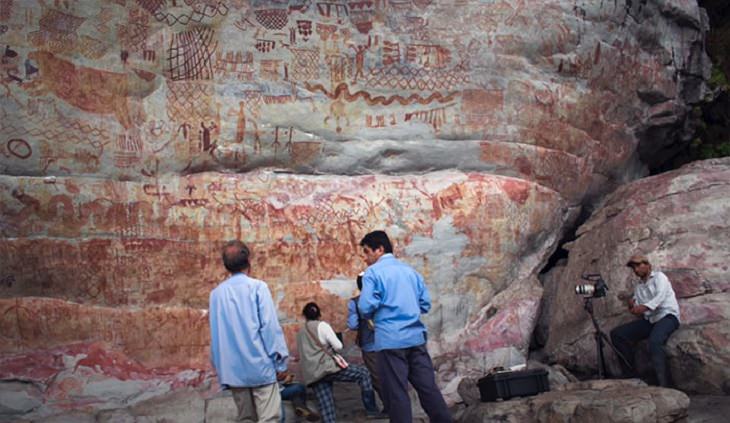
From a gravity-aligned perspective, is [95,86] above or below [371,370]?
above

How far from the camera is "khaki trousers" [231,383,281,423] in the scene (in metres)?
5.35

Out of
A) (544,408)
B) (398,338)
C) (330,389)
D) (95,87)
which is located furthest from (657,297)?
(95,87)

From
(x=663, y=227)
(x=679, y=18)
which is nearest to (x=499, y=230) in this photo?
(x=663, y=227)

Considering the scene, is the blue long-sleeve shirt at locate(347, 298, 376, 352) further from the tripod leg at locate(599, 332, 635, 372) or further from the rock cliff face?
the tripod leg at locate(599, 332, 635, 372)

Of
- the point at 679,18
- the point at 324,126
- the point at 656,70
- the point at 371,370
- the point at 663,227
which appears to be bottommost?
the point at 371,370

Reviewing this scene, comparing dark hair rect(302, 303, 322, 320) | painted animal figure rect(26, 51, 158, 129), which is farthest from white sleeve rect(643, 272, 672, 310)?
painted animal figure rect(26, 51, 158, 129)

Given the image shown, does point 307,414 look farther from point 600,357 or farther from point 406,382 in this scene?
point 600,357

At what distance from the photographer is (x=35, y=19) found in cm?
874

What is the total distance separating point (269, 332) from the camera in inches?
211

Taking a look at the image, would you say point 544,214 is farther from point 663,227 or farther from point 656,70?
point 656,70

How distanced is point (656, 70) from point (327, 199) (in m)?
5.19


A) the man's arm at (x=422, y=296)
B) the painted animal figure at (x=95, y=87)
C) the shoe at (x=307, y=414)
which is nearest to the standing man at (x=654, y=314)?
the man's arm at (x=422, y=296)

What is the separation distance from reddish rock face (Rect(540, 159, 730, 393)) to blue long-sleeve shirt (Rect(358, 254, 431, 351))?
2.80 metres

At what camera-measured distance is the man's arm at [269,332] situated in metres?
5.35
